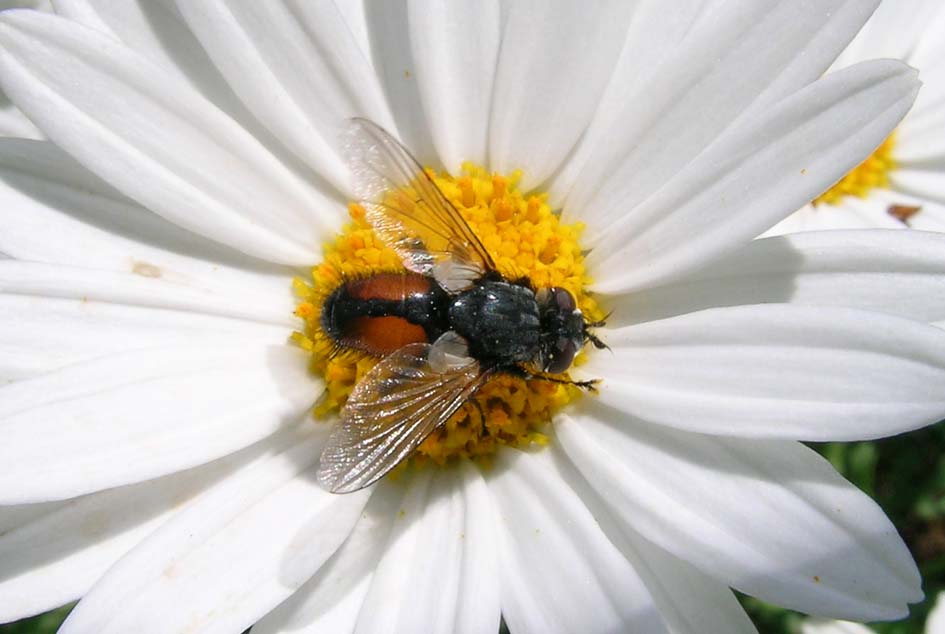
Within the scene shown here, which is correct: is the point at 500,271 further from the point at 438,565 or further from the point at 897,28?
the point at 897,28

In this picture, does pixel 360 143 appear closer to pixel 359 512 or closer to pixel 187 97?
pixel 187 97

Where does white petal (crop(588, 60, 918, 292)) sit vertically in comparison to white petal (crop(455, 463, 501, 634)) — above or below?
above

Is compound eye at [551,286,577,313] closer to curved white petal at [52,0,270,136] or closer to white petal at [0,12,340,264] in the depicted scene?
white petal at [0,12,340,264]

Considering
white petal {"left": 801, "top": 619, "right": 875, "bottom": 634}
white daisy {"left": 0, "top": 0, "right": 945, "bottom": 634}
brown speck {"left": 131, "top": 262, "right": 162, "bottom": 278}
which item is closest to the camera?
white daisy {"left": 0, "top": 0, "right": 945, "bottom": 634}

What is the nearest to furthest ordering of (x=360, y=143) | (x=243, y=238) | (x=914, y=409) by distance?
1. (x=914, y=409)
2. (x=360, y=143)
3. (x=243, y=238)

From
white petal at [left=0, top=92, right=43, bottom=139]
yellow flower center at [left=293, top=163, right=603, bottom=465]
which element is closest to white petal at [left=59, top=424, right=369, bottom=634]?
yellow flower center at [left=293, top=163, right=603, bottom=465]

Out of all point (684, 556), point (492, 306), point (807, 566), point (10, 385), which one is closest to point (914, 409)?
point (807, 566)
